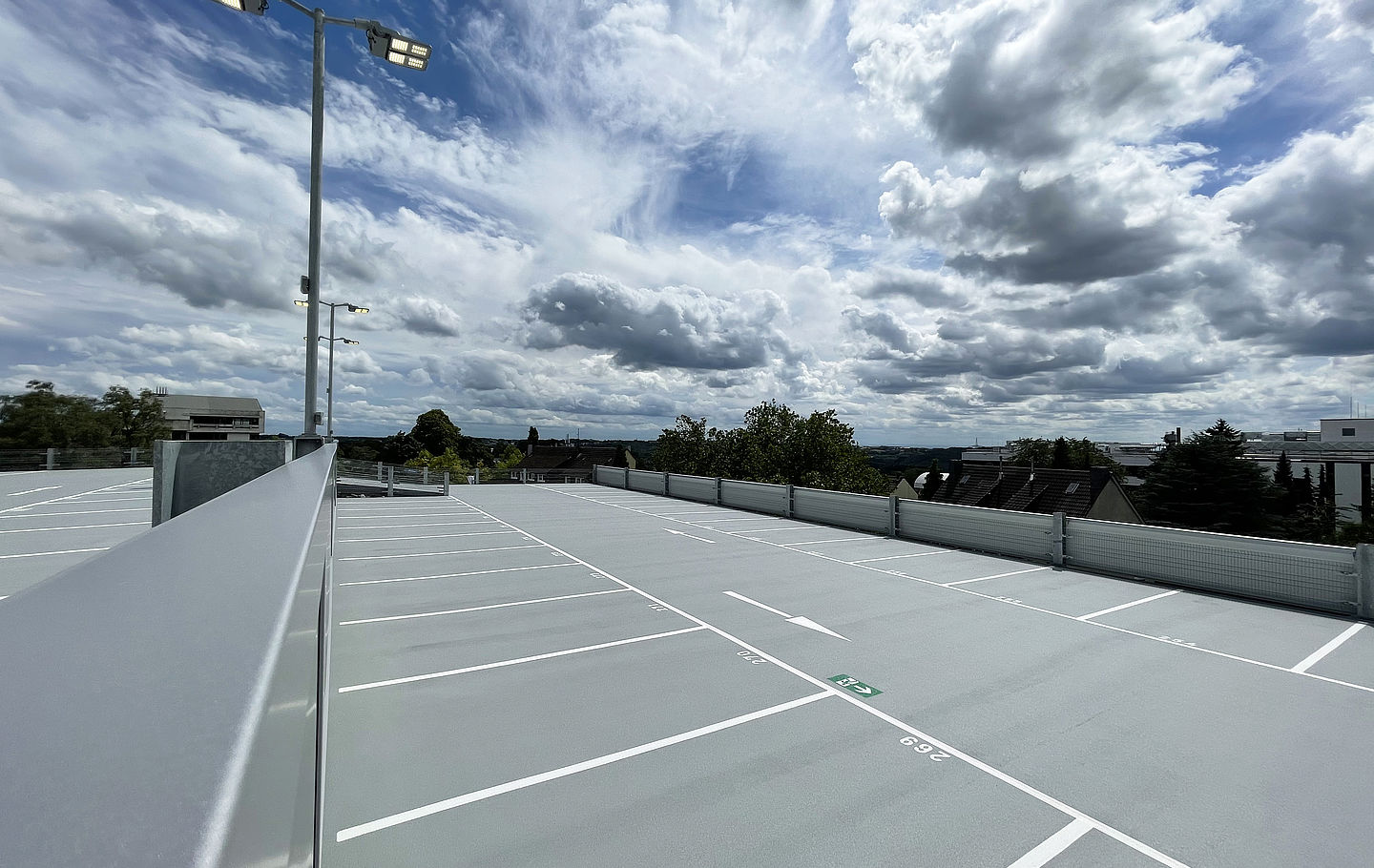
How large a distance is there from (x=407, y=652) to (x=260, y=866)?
23.7 ft

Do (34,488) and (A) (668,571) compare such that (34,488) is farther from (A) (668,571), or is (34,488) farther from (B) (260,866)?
(B) (260,866)

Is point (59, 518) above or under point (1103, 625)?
above

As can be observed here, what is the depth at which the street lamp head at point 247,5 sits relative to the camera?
25.3ft

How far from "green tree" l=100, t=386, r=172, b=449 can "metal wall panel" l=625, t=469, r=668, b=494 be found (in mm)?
39593

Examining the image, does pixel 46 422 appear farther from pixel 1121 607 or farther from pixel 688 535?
pixel 1121 607

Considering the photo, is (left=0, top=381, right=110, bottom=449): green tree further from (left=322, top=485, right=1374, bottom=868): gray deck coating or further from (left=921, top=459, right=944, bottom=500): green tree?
(left=921, top=459, right=944, bottom=500): green tree

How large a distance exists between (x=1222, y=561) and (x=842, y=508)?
8844 millimetres

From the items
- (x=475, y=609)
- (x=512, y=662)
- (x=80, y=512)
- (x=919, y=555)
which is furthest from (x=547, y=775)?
(x=80, y=512)

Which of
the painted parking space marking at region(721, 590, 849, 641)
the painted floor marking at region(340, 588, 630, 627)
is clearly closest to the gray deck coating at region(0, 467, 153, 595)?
the painted floor marking at region(340, 588, 630, 627)

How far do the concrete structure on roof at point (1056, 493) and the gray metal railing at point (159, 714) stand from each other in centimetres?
3967

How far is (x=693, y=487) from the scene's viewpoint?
87.1 ft

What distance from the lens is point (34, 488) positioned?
19578 mm

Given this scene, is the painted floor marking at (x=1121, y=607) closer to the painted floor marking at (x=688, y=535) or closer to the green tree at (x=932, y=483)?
the painted floor marking at (x=688, y=535)

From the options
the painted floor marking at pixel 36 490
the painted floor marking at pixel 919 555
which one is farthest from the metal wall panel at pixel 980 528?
the painted floor marking at pixel 36 490
